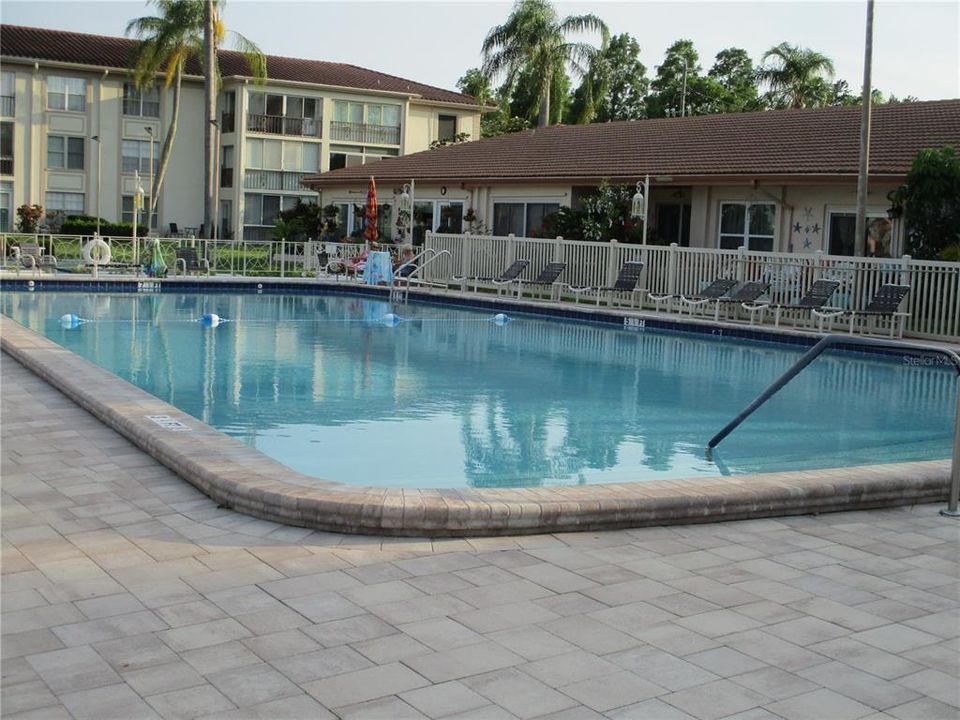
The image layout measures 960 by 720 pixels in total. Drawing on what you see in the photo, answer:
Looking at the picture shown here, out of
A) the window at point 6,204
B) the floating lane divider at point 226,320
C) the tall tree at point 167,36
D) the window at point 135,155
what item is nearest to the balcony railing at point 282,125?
the window at point 135,155

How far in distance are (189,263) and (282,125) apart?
19.7 meters

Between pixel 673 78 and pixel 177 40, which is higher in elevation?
pixel 673 78

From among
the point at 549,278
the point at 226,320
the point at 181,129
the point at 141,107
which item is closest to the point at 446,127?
the point at 181,129

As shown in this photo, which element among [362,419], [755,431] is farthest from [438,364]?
[755,431]

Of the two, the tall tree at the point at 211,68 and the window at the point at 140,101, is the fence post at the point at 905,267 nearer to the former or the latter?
the tall tree at the point at 211,68

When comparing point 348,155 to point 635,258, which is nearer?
point 635,258

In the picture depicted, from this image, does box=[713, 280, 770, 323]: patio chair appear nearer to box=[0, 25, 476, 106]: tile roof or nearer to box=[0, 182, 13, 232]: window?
box=[0, 25, 476, 106]: tile roof

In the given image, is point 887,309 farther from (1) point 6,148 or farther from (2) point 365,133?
(1) point 6,148

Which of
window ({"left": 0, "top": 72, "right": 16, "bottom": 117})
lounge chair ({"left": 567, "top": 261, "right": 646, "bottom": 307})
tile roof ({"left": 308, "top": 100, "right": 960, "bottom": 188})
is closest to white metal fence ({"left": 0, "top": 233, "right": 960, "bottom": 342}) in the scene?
lounge chair ({"left": 567, "top": 261, "right": 646, "bottom": 307})

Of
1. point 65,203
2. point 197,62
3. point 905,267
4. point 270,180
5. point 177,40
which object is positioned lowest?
point 905,267

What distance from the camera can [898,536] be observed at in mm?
5879

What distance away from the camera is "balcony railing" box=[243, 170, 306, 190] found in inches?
1741

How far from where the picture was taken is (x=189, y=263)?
2666 centimetres

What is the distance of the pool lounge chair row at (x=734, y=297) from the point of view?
57.4ft
